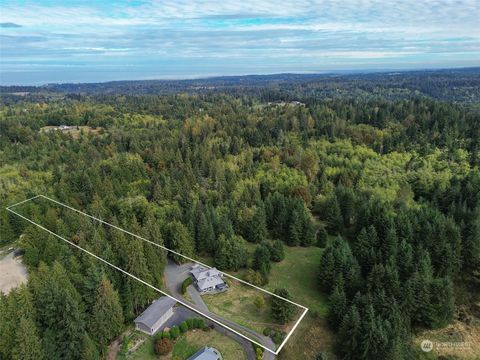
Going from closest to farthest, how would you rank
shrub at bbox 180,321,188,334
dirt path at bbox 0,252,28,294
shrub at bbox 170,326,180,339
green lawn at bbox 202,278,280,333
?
1. green lawn at bbox 202,278,280,333
2. shrub at bbox 170,326,180,339
3. shrub at bbox 180,321,188,334
4. dirt path at bbox 0,252,28,294

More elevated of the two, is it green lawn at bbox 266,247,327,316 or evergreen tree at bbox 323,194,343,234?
evergreen tree at bbox 323,194,343,234

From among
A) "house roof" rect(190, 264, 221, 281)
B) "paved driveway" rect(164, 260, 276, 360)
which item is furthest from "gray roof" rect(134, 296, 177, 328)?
"house roof" rect(190, 264, 221, 281)

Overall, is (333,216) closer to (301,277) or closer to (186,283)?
(301,277)

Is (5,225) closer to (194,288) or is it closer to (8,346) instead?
(8,346)

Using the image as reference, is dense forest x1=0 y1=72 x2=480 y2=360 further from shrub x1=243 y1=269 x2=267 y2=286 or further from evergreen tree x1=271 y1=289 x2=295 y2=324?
evergreen tree x1=271 y1=289 x2=295 y2=324

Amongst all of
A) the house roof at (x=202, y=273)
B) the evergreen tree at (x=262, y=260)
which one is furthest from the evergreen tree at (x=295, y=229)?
the house roof at (x=202, y=273)

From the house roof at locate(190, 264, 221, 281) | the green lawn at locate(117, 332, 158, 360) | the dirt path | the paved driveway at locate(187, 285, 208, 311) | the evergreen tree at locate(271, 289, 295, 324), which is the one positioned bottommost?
the green lawn at locate(117, 332, 158, 360)

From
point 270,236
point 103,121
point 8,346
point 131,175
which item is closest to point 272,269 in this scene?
point 270,236

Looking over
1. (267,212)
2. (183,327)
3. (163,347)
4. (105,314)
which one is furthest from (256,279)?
(105,314)
